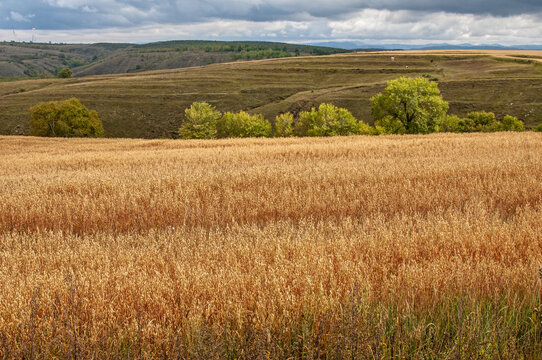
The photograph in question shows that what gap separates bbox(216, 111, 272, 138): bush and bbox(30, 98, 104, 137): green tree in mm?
25454

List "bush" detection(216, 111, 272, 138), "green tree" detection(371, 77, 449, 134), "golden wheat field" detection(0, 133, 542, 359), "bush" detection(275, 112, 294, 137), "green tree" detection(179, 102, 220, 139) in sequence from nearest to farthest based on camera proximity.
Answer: "golden wheat field" detection(0, 133, 542, 359)
"green tree" detection(371, 77, 449, 134)
"bush" detection(275, 112, 294, 137)
"bush" detection(216, 111, 272, 138)
"green tree" detection(179, 102, 220, 139)

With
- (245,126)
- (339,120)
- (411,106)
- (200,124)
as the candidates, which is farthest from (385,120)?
(200,124)

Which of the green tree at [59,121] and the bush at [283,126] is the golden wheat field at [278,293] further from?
the green tree at [59,121]

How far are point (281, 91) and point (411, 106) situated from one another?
73.6 m

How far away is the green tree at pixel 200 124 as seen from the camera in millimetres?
80625

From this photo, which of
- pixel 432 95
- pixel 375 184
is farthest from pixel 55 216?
pixel 432 95

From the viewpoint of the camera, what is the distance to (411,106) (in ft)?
177

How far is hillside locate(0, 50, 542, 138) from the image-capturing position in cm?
9081

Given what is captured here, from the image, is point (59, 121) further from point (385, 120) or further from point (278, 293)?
point (278, 293)

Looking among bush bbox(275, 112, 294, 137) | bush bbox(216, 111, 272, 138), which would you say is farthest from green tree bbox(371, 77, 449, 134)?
bush bbox(216, 111, 272, 138)

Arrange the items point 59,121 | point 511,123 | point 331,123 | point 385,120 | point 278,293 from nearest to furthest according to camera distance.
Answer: point 278,293 → point 385,120 → point 331,123 → point 59,121 → point 511,123

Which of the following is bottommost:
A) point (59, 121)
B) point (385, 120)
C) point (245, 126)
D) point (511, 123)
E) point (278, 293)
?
point (245, 126)

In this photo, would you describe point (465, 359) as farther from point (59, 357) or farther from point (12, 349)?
point (12, 349)

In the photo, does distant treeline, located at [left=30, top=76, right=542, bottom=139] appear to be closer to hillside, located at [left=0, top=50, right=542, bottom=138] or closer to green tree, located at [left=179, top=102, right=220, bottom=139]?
green tree, located at [left=179, top=102, right=220, bottom=139]
